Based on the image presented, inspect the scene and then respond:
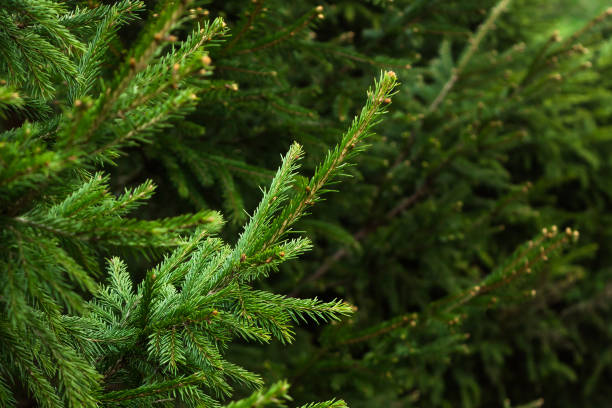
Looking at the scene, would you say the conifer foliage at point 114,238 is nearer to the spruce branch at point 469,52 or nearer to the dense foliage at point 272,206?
the dense foliage at point 272,206

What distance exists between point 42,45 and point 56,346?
A: 2.29 feet

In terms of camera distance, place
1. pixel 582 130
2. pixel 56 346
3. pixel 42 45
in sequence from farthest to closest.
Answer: pixel 582 130
pixel 42 45
pixel 56 346

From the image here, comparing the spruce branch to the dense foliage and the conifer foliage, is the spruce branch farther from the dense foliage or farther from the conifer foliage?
the conifer foliage

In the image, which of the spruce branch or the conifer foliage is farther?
the spruce branch

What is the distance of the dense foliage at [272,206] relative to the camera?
869 millimetres

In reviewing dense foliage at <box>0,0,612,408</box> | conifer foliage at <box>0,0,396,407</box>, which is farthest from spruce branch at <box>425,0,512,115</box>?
conifer foliage at <box>0,0,396,407</box>

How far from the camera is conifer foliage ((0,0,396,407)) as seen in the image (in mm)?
825

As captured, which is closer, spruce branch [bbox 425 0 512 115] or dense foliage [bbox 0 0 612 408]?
dense foliage [bbox 0 0 612 408]

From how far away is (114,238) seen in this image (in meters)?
0.86

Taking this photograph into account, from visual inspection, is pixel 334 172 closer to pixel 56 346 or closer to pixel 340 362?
pixel 56 346

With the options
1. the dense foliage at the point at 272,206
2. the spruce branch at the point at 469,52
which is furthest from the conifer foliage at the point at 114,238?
the spruce branch at the point at 469,52

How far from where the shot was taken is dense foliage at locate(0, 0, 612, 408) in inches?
34.2

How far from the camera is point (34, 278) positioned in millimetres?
832

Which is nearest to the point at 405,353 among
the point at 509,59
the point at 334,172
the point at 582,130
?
the point at 334,172
